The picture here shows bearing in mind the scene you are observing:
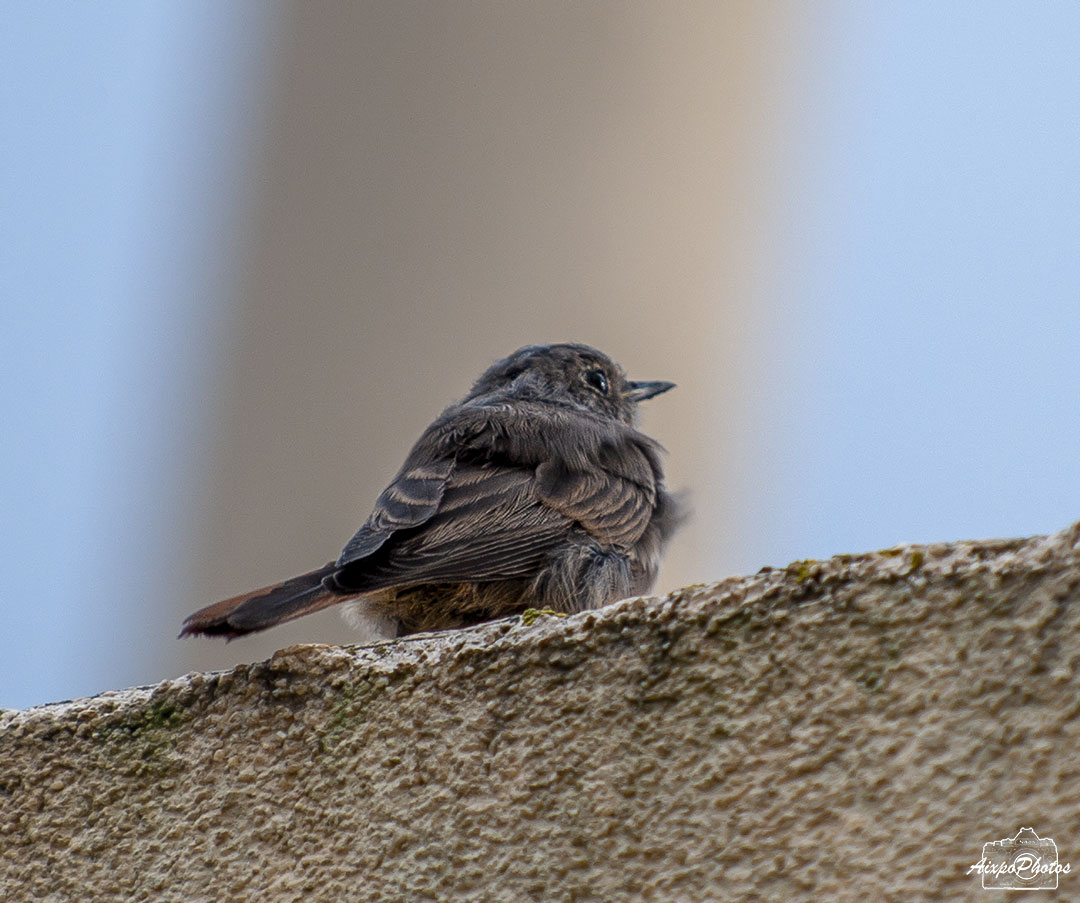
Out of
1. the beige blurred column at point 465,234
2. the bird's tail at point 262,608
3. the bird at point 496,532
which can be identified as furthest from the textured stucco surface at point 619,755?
the beige blurred column at point 465,234

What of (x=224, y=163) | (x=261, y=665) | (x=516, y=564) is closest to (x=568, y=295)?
(x=224, y=163)

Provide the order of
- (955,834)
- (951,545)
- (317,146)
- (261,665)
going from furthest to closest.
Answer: (317,146) → (261,665) → (951,545) → (955,834)

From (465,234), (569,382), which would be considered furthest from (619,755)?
(465,234)

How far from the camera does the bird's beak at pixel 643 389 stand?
Result: 265 centimetres

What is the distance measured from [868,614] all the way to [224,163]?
361 centimetres

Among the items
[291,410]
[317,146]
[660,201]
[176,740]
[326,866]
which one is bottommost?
[326,866]

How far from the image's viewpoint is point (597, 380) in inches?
103

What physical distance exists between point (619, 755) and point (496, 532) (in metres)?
0.89

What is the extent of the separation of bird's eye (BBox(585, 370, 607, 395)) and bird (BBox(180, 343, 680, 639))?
25 cm

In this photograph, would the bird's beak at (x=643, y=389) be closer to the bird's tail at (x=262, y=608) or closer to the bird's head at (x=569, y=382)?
the bird's head at (x=569, y=382)

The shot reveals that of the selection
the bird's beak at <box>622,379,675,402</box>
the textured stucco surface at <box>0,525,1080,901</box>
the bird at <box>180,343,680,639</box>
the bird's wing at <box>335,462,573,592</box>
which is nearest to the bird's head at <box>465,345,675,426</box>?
the bird's beak at <box>622,379,675,402</box>

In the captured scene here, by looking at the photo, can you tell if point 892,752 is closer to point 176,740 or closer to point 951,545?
point 951,545

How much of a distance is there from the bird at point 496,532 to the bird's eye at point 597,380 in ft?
0.83

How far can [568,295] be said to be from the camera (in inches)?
148
